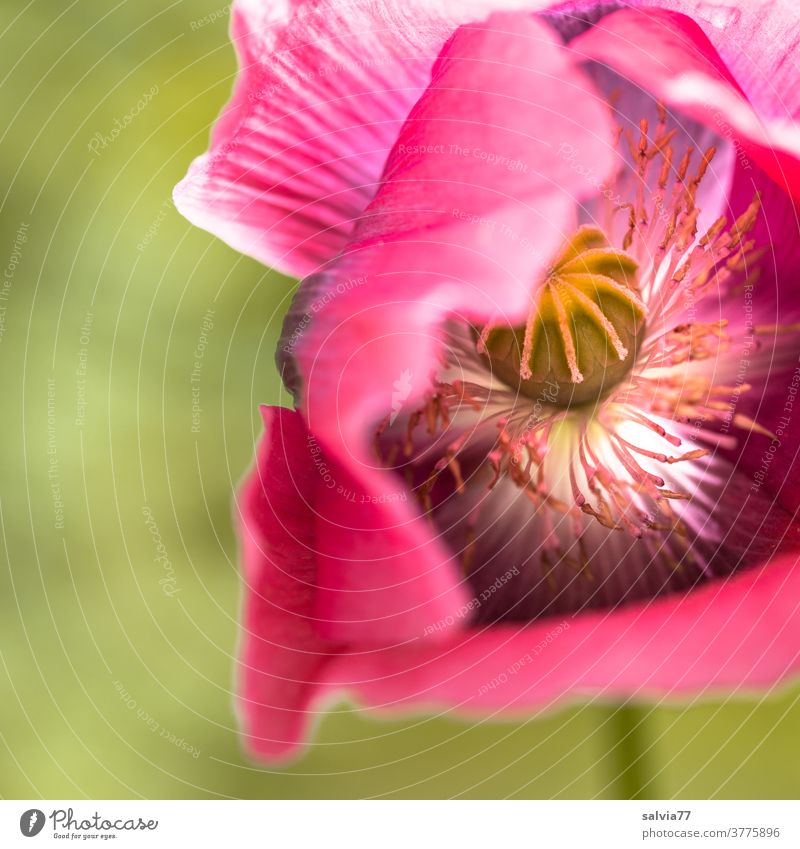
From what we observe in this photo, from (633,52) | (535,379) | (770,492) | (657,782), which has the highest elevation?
(633,52)

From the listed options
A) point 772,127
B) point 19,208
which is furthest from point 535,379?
point 19,208

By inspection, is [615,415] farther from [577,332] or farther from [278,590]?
[278,590]

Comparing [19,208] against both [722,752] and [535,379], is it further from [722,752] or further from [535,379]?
[722,752]

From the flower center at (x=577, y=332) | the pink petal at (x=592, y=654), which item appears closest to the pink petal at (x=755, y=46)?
the flower center at (x=577, y=332)

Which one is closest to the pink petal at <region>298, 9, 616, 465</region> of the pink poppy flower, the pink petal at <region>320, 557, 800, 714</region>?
the pink poppy flower

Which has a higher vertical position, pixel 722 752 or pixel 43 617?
pixel 43 617

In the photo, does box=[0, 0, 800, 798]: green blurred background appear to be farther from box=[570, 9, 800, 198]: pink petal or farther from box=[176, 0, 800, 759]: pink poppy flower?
box=[570, 9, 800, 198]: pink petal
